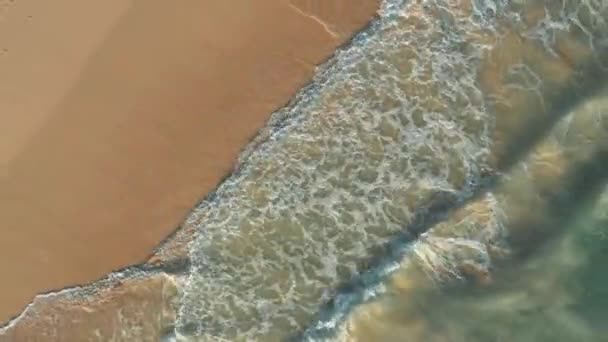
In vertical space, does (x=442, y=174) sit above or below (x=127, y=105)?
below

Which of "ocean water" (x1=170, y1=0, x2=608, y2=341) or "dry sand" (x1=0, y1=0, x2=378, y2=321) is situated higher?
"dry sand" (x1=0, y1=0, x2=378, y2=321)

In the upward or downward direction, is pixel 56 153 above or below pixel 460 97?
above

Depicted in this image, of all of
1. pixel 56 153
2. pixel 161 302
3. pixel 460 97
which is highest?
pixel 56 153

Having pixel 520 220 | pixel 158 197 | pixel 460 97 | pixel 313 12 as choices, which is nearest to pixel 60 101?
pixel 158 197

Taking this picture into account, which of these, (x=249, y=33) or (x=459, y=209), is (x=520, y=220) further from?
(x=249, y=33)
